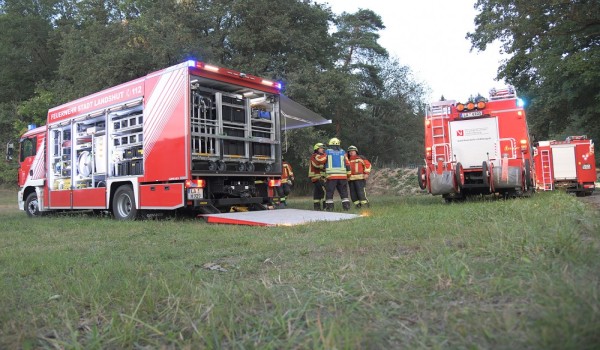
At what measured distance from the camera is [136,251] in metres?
5.41

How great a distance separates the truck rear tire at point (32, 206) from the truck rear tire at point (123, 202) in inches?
161

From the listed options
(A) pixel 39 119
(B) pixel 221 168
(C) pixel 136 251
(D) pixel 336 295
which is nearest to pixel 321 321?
(D) pixel 336 295

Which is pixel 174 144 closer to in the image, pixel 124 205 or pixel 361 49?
pixel 124 205

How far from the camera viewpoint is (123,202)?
1055 cm

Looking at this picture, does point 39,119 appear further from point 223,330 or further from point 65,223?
point 223,330

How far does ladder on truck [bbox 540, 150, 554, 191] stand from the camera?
1805 centimetres

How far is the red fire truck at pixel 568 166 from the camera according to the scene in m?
17.5

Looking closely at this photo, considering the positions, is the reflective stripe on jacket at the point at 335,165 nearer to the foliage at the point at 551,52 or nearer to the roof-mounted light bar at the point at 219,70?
the roof-mounted light bar at the point at 219,70

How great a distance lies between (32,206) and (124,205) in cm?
483

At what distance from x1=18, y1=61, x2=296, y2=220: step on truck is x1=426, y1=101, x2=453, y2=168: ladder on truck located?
418 centimetres

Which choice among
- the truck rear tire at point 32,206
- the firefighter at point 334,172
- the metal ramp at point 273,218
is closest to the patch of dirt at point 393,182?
the firefighter at point 334,172

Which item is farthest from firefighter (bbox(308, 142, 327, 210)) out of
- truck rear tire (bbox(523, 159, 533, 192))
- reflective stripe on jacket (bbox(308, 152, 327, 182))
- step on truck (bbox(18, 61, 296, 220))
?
truck rear tire (bbox(523, 159, 533, 192))

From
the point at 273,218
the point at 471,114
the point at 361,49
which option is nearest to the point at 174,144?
the point at 273,218

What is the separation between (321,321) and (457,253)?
5.22 ft
